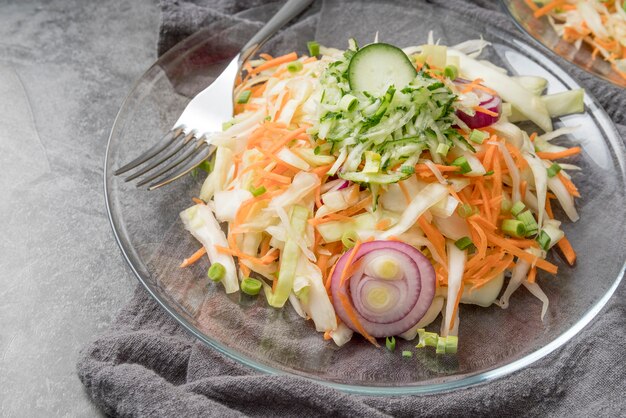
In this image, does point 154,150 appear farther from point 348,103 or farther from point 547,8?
point 547,8

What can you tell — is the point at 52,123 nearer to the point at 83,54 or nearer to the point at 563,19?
the point at 83,54

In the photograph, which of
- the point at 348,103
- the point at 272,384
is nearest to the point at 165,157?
the point at 348,103

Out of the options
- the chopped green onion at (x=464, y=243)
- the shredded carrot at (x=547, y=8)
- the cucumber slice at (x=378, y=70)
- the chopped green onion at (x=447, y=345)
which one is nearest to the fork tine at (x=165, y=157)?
the cucumber slice at (x=378, y=70)

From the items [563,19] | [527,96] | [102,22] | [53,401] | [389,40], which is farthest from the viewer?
[102,22]

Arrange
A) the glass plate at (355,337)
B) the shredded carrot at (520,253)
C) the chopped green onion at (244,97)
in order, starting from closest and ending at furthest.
→ the glass plate at (355,337), the shredded carrot at (520,253), the chopped green onion at (244,97)

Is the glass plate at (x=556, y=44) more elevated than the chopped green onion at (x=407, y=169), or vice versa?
the chopped green onion at (x=407, y=169)

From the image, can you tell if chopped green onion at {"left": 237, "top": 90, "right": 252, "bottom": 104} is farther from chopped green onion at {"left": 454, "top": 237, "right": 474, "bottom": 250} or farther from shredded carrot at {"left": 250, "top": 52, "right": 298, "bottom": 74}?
chopped green onion at {"left": 454, "top": 237, "right": 474, "bottom": 250}

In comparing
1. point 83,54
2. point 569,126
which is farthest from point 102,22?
point 569,126

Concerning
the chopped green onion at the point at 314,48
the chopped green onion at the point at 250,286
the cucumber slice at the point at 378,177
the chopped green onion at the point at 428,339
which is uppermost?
the cucumber slice at the point at 378,177

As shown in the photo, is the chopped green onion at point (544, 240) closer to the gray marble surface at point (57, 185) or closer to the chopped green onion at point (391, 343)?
the chopped green onion at point (391, 343)
